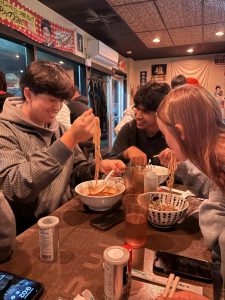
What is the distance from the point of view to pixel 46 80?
1.13m

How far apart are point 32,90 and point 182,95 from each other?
721mm

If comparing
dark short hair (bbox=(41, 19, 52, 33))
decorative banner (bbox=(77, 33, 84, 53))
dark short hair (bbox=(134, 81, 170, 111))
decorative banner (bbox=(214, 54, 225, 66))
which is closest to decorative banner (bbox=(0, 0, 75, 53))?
dark short hair (bbox=(41, 19, 52, 33))

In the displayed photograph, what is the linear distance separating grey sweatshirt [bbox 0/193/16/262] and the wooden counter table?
0.03 m

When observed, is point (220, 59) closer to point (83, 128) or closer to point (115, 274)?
point (83, 128)

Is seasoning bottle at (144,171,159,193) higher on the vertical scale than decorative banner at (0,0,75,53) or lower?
lower

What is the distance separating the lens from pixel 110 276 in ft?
1.79

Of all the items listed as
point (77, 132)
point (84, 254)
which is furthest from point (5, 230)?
point (77, 132)

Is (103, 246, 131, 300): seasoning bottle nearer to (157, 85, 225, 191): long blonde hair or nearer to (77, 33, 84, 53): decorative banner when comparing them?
(157, 85, 225, 191): long blonde hair

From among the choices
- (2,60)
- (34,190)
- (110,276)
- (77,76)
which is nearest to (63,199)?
(34,190)

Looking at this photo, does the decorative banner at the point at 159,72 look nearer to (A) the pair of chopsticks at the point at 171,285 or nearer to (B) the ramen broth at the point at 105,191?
(B) the ramen broth at the point at 105,191

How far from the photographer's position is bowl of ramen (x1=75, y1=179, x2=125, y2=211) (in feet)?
3.18

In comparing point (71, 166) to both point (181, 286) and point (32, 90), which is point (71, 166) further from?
point (181, 286)

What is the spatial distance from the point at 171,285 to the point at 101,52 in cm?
417

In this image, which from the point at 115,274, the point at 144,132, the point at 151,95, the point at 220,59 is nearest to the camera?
the point at 115,274
